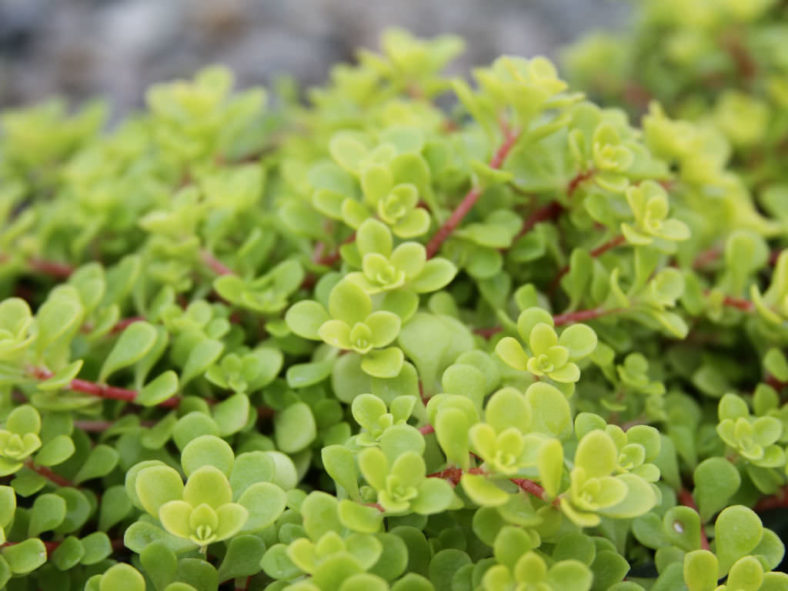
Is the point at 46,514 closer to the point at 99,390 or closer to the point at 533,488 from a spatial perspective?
the point at 99,390

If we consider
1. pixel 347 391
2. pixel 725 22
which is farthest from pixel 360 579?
pixel 725 22

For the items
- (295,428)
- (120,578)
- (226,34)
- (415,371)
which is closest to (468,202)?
(415,371)

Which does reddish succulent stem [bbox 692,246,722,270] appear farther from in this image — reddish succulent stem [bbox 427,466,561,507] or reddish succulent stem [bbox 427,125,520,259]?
reddish succulent stem [bbox 427,466,561,507]

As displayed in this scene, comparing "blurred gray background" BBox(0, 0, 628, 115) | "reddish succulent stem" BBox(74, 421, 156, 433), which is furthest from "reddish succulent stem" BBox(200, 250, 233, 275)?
"blurred gray background" BBox(0, 0, 628, 115)

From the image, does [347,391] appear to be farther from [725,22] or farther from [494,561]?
[725,22]

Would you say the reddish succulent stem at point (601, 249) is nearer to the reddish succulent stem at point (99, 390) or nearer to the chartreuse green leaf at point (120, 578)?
the reddish succulent stem at point (99, 390)
